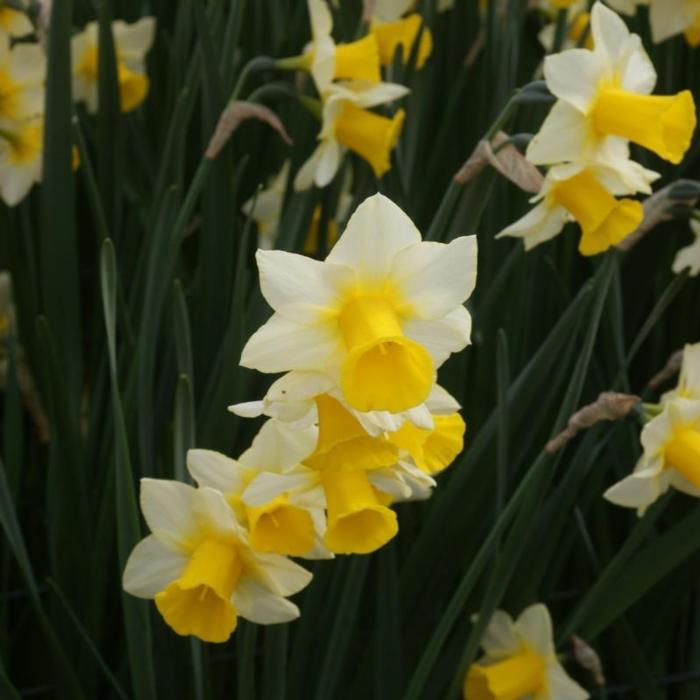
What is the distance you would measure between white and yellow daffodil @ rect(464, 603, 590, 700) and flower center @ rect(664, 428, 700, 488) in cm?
25

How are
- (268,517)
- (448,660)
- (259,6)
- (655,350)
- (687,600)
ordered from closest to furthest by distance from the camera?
(268,517), (448,660), (687,600), (655,350), (259,6)

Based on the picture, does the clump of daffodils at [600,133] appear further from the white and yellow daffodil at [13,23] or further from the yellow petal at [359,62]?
the white and yellow daffodil at [13,23]

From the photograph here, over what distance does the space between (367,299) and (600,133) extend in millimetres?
448

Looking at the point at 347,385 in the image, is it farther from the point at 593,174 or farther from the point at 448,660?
the point at 448,660

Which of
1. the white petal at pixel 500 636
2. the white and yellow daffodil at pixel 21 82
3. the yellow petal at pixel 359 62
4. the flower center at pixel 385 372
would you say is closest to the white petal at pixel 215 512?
the flower center at pixel 385 372

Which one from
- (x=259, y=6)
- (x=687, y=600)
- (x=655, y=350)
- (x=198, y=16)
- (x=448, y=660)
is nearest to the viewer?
(x=448, y=660)

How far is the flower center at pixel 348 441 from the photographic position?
2.98 ft

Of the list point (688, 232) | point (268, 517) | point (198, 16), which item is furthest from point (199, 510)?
point (688, 232)

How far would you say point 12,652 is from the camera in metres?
1.61

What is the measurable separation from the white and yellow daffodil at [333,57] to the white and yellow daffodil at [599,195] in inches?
16.8

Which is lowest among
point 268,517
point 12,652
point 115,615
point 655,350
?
point 12,652

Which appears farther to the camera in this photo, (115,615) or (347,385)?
(115,615)

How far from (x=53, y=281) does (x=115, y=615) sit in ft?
1.33

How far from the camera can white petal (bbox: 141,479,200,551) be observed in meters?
1.10
